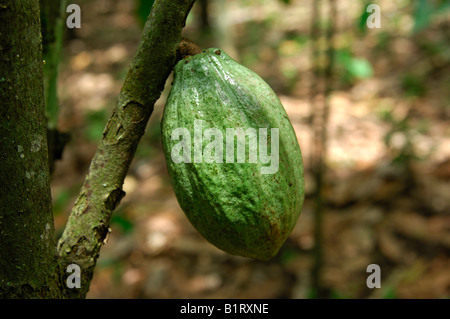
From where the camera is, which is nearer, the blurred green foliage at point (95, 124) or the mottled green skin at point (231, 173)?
the mottled green skin at point (231, 173)
